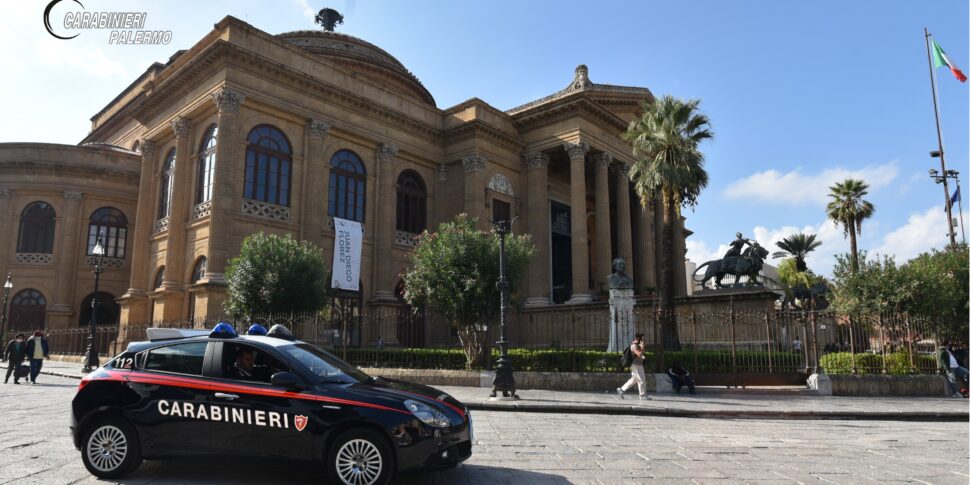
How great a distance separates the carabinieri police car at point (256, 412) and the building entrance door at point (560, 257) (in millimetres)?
29902

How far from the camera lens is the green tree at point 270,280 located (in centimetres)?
2103

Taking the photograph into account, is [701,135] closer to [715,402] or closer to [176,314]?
[715,402]

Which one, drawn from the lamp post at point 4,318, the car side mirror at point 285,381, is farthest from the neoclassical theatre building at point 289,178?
the car side mirror at point 285,381

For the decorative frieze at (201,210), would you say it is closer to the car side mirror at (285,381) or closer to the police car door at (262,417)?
the police car door at (262,417)

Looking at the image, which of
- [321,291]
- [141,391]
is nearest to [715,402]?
[141,391]

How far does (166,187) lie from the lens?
29.2 m

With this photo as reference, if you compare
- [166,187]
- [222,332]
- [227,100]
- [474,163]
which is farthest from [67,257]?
[222,332]

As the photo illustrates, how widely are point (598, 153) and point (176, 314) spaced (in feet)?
73.3

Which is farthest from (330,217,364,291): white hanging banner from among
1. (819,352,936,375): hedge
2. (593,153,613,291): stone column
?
(819,352,936,375): hedge

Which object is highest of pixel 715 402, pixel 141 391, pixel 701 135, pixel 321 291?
pixel 701 135

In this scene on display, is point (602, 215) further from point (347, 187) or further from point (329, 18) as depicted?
point (329, 18)

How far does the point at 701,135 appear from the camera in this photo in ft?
77.5

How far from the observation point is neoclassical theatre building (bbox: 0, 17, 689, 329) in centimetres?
2559

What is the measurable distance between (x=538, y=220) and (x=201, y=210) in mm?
16956
